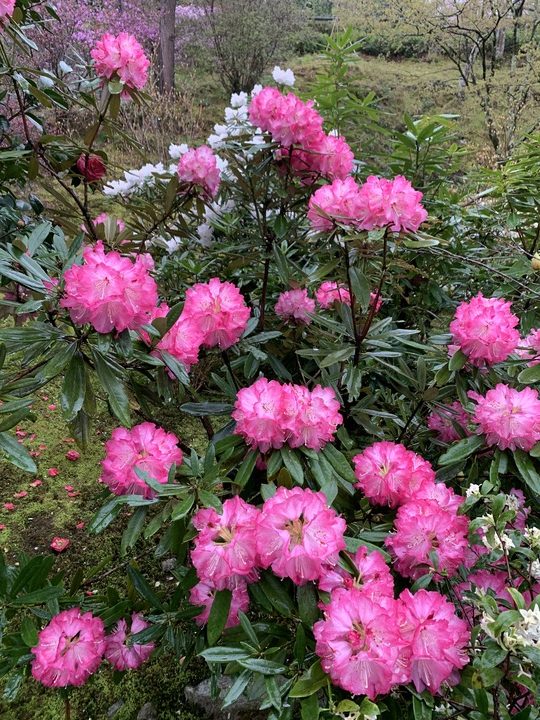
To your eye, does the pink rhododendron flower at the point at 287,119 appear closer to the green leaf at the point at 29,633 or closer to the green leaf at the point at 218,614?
the green leaf at the point at 218,614

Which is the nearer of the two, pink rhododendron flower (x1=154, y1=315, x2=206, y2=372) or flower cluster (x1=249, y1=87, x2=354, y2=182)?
pink rhododendron flower (x1=154, y1=315, x2=206, y2=372)

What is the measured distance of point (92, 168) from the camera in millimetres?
1331

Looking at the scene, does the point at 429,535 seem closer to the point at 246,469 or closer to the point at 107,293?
the point at 246,469

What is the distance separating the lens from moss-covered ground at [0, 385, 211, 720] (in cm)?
121

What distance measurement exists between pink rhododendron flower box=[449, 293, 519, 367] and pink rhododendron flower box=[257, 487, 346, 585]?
0.46 metres

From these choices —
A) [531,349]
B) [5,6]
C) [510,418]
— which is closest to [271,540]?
Result: [510,418]

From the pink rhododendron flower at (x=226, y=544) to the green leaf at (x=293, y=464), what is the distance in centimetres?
10

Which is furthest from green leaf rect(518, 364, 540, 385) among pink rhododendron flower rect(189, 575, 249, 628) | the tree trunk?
the tree trunk

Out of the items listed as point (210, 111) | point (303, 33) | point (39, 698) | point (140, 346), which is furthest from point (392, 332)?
point (303, 33)

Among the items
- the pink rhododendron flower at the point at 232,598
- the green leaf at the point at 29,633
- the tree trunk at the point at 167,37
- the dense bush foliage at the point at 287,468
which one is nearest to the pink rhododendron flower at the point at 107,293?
the dense bush foliage at the point at 287,468

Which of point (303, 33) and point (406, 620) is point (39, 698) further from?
point (303, 33)

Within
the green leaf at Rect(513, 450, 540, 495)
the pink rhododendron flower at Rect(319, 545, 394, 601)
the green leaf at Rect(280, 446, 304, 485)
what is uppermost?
the green leaf at Rect(280, 446, 304, 485)

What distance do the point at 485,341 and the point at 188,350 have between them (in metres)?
0.51

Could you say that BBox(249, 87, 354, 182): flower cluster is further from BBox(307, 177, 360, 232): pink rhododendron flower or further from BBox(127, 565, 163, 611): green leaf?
BBox(127, 565, 163, 611): green leaf
